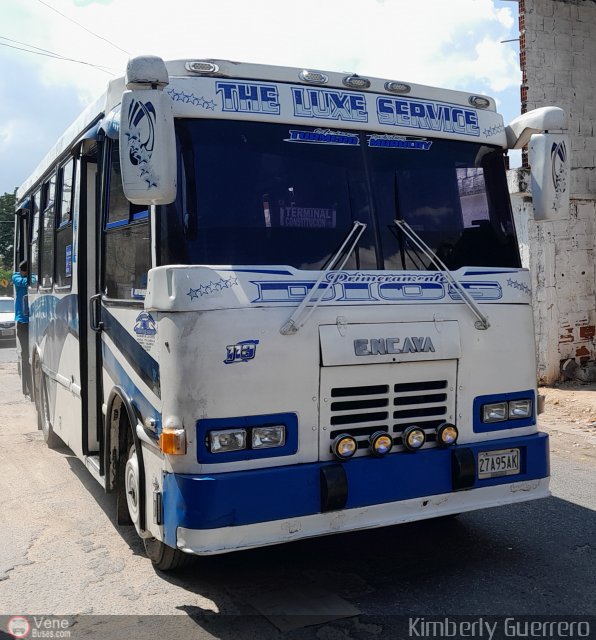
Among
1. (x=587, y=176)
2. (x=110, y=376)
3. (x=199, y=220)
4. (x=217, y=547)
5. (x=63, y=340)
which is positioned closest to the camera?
(x=217, y=547)

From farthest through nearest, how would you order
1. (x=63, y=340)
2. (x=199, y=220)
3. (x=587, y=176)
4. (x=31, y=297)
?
1. (x=587, y=176)
2. (x=31, y=297)
3. (x=63, y=340)
4. (x=199, y=220)

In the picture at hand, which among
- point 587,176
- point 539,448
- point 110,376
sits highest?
point 587,176

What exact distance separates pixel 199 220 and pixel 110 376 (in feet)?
4.95

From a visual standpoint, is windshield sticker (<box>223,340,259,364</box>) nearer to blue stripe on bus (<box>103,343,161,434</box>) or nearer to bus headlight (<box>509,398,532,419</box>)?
blue stripe on bus (<box>103,343,161,434</box>)

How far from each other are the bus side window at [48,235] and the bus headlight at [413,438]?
164 inches

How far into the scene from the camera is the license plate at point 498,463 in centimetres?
455

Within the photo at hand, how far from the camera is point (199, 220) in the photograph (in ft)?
13.8

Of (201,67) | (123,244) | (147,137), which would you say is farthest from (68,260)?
(147,137)

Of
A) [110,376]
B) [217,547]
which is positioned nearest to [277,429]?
[217,547]

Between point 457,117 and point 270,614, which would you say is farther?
point 457,117

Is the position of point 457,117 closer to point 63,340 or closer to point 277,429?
point 277,429

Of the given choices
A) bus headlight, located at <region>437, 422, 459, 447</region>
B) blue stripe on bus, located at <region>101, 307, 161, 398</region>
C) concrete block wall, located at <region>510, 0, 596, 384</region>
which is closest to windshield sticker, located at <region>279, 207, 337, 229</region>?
blue stripe on bus, located at <region>101, 307, 161, 398</region>
